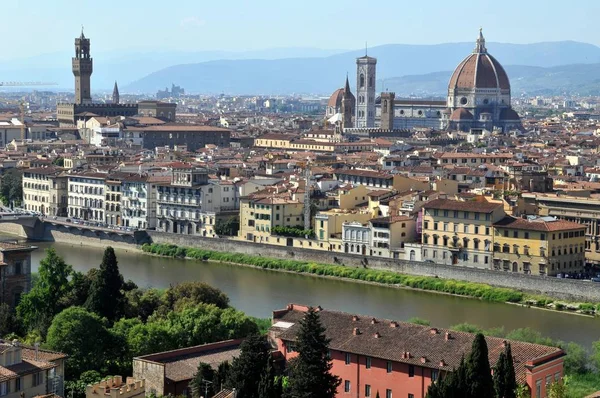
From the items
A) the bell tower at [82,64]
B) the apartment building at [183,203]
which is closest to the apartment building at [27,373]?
the apartment building at [183,203]

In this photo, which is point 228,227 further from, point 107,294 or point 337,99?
point 337,99

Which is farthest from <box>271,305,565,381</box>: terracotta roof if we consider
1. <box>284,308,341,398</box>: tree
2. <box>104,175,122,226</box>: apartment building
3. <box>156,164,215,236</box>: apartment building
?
<box>104,175,122,226</box>: apartment building

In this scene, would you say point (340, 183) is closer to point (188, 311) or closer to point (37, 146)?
point (188, 311)

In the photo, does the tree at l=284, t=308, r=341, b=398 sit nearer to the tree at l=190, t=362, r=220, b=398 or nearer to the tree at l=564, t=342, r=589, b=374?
the tree at l=190, t=362, r=220, b=398

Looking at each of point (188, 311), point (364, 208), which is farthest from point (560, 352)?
point (364, 208)

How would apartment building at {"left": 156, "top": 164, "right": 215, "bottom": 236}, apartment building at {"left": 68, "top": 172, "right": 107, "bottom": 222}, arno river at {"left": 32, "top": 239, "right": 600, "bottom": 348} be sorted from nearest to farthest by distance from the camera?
arno river at {"left": 32, "top": 239, "right": 600, "bottom": 348}
apartment building at {"left": 156, "top": 164, "right": 215, "bottom": 236}
apartment building at {"left": 68, "top": 172, "right": 107, "bottom": 222}

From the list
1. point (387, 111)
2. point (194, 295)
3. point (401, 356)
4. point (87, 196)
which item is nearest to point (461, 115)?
point (387, 111)
